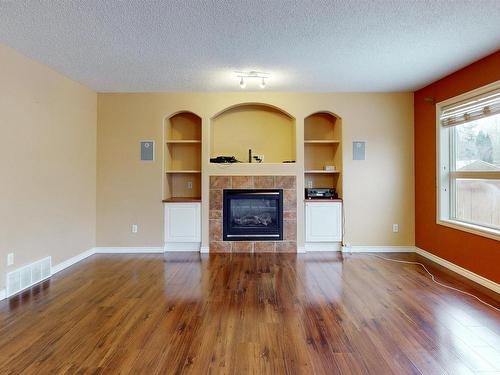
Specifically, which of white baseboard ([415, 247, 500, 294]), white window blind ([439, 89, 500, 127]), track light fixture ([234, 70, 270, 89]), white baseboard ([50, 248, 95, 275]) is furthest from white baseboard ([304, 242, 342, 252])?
white baseboard ([50, 248, 95, 275])

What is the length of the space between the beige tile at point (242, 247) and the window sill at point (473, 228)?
2.77 meters

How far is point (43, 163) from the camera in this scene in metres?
3.46

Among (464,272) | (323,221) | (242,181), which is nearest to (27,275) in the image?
(242,181)

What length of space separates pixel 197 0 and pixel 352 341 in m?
2.83

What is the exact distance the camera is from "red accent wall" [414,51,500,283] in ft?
10.3

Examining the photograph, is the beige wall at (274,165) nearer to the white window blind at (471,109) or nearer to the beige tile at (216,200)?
the beige tile at (216,200)

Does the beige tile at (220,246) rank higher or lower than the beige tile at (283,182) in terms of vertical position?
lower

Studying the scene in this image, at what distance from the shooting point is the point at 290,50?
308cm

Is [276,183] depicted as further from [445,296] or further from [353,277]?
[445,296]

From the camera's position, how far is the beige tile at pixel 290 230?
4.69 metres

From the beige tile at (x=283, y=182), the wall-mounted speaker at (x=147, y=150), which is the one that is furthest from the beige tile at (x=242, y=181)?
the wall-mounted speaker at (x=147, y=150)

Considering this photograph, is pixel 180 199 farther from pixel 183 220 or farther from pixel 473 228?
pixel 473 228

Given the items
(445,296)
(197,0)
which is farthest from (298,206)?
(197,0)

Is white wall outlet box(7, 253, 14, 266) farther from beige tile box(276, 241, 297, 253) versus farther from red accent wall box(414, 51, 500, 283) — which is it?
red accent wall box(414, 51, 500, 283)
